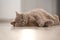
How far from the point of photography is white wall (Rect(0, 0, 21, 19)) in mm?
2699

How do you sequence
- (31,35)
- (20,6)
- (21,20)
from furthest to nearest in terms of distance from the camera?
(20,6)
(21,20)
(31,35)

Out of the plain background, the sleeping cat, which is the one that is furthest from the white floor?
the plain background

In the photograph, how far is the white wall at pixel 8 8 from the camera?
270 cm

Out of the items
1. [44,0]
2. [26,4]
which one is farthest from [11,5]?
[44,0]

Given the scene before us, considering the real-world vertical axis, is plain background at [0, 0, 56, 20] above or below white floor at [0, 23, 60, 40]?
above

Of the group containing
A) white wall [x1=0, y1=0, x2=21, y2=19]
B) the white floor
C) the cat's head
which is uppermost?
white wall [x1=0, y1=0, x2=21, y2=19]

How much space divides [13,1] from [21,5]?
166 millimetres

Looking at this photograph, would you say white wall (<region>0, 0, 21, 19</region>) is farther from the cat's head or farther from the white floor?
the white floor

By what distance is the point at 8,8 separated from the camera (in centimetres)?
274

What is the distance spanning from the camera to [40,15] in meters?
1.58

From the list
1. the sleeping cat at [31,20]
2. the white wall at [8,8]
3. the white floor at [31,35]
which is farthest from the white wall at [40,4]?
the white floor at [31,35]

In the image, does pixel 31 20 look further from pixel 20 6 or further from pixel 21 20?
pixel 20 6

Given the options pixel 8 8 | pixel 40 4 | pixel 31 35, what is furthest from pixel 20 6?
pixel 31 35

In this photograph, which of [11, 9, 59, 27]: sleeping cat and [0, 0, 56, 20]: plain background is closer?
[11, 9, 59, 27]: sleeping cat
